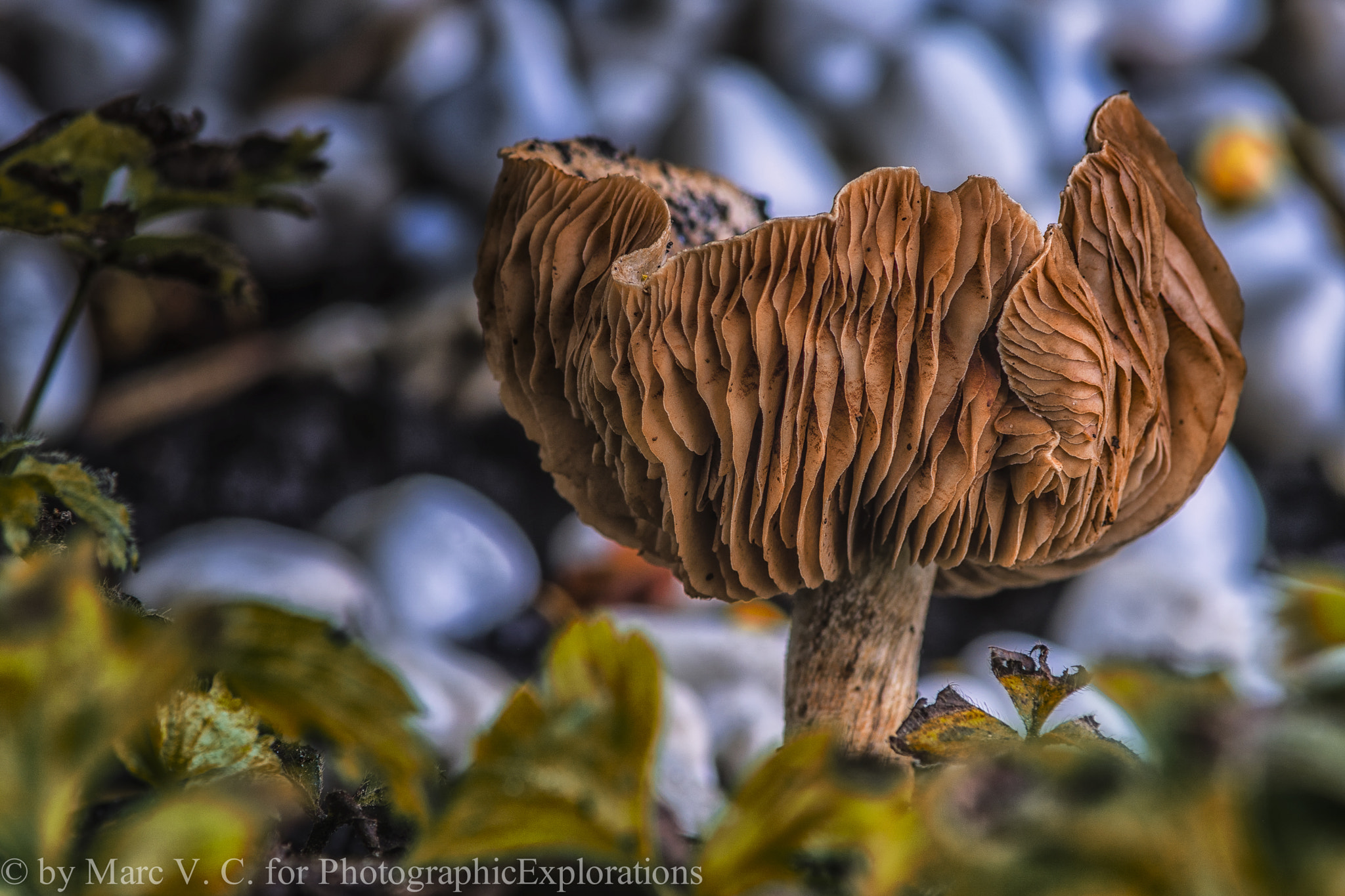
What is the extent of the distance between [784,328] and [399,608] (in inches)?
34.3

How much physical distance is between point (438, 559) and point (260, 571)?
221 mm

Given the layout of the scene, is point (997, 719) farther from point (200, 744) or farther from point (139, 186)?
point (139, 186)

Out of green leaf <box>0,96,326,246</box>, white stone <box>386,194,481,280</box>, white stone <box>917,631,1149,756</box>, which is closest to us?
green leaf <box>0,96,326,246</box>

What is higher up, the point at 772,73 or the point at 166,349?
the point at 772,73

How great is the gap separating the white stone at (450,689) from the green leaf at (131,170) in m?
0.44

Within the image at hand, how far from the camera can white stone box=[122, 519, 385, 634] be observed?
2.95 ft

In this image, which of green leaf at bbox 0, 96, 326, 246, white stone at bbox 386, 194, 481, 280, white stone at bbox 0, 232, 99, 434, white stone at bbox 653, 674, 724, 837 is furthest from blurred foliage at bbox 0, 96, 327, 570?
white stone at bbox 386, 194, 481, 280

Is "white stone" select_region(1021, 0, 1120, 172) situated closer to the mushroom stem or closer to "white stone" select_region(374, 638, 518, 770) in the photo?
"white stone" select_region(374, 638, 518, 770)

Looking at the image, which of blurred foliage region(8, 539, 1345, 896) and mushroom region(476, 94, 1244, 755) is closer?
blurred foliage region(8, 539, 1345, 896)

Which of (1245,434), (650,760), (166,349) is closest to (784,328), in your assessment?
(650,760)

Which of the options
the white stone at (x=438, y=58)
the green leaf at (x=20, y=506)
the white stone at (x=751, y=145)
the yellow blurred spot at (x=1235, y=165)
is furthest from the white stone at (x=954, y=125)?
the green leaf at (x=20, y=506)

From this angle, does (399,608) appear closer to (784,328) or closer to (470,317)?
(470,317)

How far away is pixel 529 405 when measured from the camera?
38 centimetres

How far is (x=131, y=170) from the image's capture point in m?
0.39
